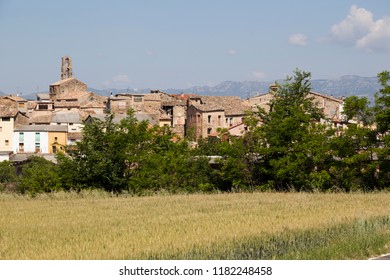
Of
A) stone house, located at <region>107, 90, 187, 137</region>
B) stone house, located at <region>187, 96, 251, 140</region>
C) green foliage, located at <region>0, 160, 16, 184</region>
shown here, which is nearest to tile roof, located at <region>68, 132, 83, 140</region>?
stone house, located at <region>107, 90, 187, 137</region>

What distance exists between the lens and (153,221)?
1991 centimetres

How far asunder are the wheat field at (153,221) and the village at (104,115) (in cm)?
5063

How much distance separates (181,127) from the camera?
298ft

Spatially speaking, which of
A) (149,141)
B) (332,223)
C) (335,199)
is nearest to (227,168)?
(149,141)

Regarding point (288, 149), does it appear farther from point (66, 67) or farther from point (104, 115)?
point (66, 67)

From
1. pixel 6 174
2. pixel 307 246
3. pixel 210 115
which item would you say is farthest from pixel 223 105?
pixel 307 246

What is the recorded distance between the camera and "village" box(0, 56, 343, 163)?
85.9 m

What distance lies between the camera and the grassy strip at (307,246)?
12477mm

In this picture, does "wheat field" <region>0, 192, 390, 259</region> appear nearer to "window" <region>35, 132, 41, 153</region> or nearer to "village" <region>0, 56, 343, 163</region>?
"village" <region>0, 56, 343, 163</region>

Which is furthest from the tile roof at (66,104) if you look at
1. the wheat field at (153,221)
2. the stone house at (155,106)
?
the wheat field at (153,221)

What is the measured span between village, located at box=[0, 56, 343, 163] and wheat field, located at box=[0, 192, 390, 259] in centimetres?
5063

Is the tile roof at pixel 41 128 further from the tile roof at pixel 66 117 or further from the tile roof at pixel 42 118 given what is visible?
the tile roof at pixel 42 118

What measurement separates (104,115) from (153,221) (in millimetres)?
67284

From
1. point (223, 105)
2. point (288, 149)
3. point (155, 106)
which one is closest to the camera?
point (288, 149)
